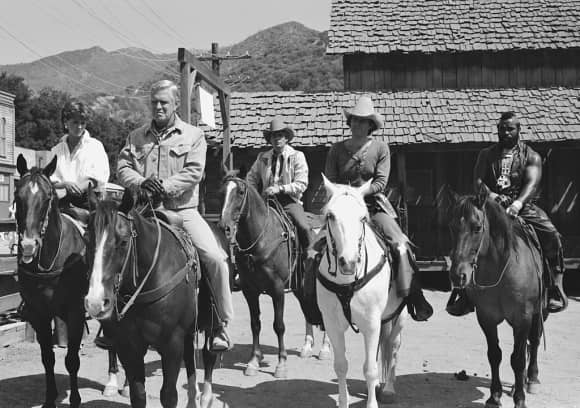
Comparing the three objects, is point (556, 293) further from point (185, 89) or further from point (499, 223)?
point (185, 89)

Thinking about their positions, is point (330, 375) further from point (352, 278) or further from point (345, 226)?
point (345, 226)

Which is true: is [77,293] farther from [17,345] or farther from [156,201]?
[17,345]

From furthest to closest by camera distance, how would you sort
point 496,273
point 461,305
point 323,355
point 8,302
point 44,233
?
point 8,302
point 323,355
point 461,305
point 496,273
point 44,233

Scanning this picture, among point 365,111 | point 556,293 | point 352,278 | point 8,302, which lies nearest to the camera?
point 352,278

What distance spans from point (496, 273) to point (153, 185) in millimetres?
3411

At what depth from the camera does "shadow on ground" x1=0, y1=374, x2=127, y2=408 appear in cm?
613

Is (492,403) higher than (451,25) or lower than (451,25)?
lower

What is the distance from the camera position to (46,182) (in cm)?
548

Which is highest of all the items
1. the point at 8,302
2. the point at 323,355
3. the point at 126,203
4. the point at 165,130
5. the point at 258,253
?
the point at 165,130

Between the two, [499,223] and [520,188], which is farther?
[520,188]

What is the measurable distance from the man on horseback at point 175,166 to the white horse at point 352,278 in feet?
3.13

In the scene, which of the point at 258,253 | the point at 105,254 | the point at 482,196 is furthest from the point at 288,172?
the point at 105,254

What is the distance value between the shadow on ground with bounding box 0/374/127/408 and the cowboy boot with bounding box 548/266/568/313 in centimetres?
476

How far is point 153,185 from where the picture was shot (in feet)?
15.3
